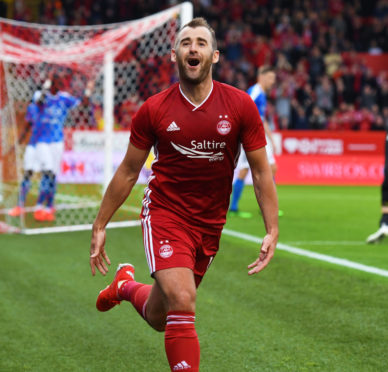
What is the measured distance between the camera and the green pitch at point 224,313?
4516mm

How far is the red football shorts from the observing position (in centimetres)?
382

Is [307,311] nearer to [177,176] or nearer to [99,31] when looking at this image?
[177,176]

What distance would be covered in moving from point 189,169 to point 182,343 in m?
0.92

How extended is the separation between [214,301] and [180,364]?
253 centimetres

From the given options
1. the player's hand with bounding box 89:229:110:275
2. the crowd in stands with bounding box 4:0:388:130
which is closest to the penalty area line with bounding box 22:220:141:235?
the player's hand with bounding box 89:229:110:275

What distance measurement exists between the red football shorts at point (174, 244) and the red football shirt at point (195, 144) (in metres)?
0.06

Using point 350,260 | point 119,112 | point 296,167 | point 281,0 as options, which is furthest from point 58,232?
point 281,0

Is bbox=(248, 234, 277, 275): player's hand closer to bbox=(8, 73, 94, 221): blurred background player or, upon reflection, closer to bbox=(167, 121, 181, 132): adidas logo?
bbox=(167, 121, 181, 132): adidas logo

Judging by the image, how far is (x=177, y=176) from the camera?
157 inches

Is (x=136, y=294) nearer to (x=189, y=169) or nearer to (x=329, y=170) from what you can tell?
(x=189, y=169)

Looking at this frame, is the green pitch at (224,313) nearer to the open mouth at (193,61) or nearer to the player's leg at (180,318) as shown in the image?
the player's leg at (180,318)

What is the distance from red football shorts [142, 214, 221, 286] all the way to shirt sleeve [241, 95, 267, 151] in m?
0.54

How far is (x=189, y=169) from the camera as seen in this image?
12.9 ft

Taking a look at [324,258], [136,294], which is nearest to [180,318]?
[136,294]
